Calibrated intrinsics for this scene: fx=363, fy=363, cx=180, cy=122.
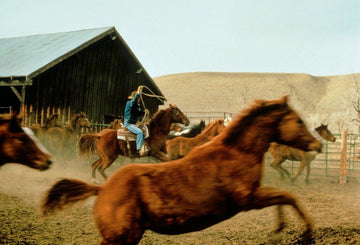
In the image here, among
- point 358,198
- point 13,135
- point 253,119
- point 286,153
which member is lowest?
point 358,198

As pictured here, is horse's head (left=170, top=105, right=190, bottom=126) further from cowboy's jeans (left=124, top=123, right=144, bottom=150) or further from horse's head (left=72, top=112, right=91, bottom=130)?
horse's head (left=72, top=112, right=91, bottom=130)

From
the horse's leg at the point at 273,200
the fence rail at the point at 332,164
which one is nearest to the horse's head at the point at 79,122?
the fence rail at the point at 332,164

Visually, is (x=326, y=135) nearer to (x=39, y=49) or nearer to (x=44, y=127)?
(x=44, y=127)

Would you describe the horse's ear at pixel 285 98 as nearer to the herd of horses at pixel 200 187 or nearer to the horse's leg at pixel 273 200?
the herd of horses at pixel 200 187

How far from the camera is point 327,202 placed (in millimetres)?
7980

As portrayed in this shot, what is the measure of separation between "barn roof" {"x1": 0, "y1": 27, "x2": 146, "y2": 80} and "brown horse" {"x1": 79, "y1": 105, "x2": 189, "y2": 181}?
14.2 feet

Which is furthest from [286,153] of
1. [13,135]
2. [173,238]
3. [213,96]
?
[213,96]

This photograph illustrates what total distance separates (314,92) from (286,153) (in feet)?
309

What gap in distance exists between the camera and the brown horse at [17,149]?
12.4 ft

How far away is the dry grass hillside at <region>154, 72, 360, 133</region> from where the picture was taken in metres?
86.1

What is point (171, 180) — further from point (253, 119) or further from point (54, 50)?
point (54, 50)

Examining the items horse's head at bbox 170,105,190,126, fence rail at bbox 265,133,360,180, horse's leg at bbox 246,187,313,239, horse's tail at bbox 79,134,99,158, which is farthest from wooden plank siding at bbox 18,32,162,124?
horse's leg at bbox 246,187,313,239

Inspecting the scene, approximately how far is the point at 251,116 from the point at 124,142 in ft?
21.8

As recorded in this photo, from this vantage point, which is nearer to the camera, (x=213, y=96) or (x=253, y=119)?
(x=253, y=119)
